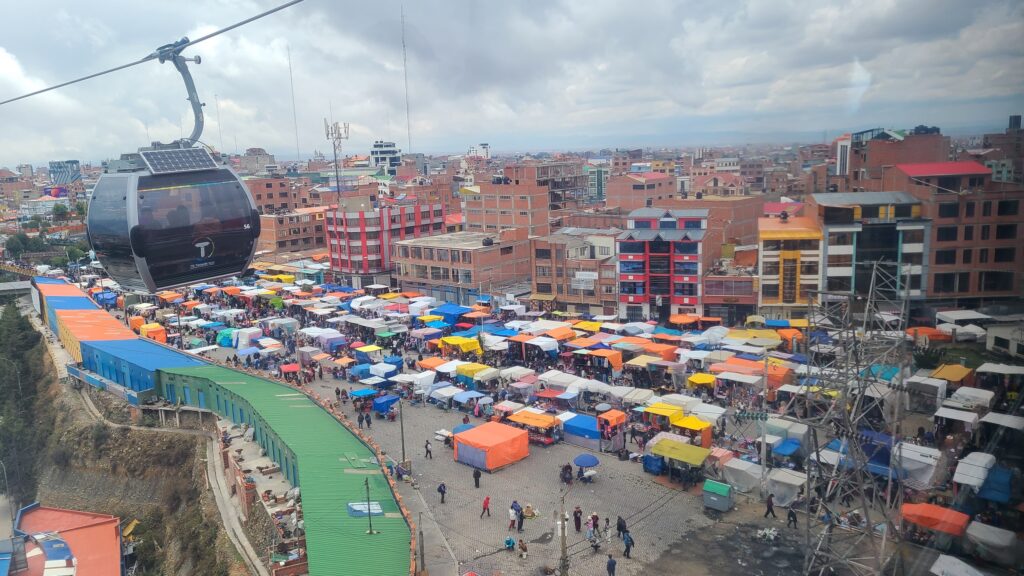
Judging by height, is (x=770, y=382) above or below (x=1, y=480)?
above

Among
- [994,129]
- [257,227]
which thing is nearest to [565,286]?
[257,227]

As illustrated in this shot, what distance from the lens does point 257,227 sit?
979 centimetres

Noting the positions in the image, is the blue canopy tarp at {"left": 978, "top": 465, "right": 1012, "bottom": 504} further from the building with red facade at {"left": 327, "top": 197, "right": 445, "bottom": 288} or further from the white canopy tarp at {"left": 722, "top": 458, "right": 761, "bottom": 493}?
the building with red facade at {"left": 327, "top": 197, "right": 445, "bottom": 288}

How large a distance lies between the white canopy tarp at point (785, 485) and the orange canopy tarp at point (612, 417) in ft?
12.6

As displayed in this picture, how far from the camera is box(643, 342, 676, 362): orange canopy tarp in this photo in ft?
66.7

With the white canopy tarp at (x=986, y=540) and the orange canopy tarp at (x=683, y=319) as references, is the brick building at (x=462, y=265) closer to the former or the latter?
the orange canopy tarp at (x=683, y=319)

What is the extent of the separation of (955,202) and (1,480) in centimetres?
3501

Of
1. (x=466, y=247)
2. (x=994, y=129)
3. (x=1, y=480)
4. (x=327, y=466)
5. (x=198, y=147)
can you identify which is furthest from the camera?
(x=466, y=247)

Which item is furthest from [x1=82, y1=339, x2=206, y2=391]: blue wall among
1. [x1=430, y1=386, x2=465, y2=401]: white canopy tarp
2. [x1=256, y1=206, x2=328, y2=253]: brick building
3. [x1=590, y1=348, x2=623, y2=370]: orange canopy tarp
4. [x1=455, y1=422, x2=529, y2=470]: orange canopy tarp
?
[x1=256, y1=206, x2=328, y2=253]: brick building

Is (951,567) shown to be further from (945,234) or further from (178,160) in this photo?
(945,234)

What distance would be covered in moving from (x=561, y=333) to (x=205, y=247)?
15.3 metres

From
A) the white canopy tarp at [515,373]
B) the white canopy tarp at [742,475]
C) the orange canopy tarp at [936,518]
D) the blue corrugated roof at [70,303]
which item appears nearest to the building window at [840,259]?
the white canopy tarp at [515,373]

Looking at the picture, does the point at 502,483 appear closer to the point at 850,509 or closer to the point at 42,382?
the point at 850,509

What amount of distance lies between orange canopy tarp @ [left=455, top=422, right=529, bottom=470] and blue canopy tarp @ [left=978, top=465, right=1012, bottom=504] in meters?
8.53
